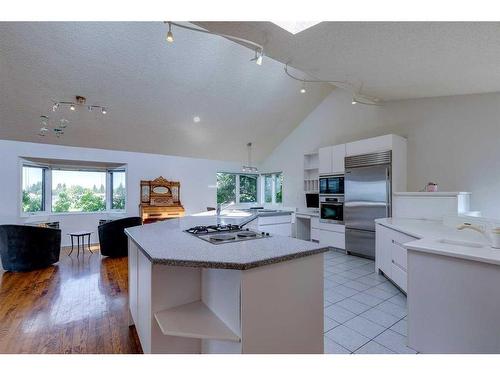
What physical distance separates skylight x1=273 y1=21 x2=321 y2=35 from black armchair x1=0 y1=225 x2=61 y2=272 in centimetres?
473

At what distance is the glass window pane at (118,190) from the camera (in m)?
6.40

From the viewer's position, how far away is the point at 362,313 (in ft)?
8.18

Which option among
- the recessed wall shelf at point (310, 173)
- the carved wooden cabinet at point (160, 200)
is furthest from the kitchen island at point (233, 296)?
the carved wooden cabinet at point (160, 200)

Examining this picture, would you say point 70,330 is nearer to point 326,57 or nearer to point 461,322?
point 461,322

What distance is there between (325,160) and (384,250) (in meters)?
2.35

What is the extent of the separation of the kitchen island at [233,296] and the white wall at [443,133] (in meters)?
3.51

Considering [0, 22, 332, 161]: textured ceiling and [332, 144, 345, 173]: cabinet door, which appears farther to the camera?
[332, 144, 345, 173]: cabinet door

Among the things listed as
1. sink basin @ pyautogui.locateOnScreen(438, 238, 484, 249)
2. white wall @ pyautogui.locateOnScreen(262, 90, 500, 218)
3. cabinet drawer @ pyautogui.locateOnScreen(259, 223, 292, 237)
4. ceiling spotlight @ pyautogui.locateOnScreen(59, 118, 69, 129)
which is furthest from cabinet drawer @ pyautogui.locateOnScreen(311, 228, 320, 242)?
ceiling spotlight @ pyautogui.locateOnScreen(59, 118, 69, 129)

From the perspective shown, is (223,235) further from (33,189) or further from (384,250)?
(33,189)

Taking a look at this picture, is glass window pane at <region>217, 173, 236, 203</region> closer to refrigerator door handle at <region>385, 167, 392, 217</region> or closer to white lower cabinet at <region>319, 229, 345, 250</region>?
white lower cabinet at <region>319, 229, 345, 250</region>

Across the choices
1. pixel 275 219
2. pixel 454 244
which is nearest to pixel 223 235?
pixel 454 244

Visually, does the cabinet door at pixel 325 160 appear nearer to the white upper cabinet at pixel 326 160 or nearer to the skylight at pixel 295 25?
the white upper cabinet at pixel 326 160

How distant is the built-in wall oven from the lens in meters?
4.82
